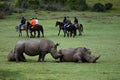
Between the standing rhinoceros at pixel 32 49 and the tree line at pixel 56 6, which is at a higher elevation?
the standing rhinoceros at pixel 32 49

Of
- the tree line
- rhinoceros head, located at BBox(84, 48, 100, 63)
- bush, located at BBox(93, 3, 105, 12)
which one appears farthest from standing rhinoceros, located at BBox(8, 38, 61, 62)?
bush, located at BBox(93, 3, 105, 12)

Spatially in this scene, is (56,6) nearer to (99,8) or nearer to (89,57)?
(99,8)

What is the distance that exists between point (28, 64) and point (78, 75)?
4104 mm

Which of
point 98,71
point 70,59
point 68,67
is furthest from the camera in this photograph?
point 70,59

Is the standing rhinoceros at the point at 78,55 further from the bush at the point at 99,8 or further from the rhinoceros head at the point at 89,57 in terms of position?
the bush at the point at 99,8

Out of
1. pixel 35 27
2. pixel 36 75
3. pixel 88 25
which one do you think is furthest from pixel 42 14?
pixel 36 75

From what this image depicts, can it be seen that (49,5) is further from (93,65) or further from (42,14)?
(93,65)

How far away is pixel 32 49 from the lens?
22.0 meters

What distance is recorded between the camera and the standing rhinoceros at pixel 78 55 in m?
21.7

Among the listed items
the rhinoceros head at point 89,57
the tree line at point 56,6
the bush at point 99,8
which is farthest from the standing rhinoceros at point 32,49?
the bush at point 99,8

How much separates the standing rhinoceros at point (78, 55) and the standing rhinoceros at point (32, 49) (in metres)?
0.45

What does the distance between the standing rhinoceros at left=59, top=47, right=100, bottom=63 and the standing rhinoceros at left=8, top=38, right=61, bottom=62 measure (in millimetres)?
454

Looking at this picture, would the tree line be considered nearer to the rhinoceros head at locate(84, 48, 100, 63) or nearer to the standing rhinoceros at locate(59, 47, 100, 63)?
the standing rhinoceros at locate(59, 47, 100, 63)

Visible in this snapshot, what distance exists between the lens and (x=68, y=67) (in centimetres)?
1967
